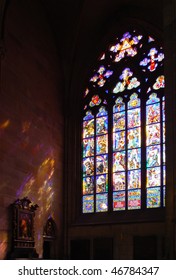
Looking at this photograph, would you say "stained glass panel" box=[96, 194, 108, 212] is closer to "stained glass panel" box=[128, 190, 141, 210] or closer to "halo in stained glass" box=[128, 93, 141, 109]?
"stained glass panel" box=[128, 190, 141, 210]

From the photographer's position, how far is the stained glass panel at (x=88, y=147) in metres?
14.8

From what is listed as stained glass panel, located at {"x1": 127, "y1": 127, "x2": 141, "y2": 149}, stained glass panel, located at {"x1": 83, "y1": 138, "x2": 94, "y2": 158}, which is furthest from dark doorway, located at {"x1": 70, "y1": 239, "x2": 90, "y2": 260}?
stained glass panel, located at {"x1": 127, "y1": 127, "x2": 141, "y2": 149}

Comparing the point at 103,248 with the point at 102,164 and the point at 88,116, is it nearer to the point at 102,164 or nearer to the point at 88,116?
the point at 102,164

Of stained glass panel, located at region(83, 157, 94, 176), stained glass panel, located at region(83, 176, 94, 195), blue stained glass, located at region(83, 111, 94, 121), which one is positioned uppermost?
blue stained glass, located at region(83, 111, 94, 121)

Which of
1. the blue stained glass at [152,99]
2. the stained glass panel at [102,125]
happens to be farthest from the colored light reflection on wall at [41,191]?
the blue stained glass at [152,99]

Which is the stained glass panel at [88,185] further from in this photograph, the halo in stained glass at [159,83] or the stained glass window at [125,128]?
the halo in stained glass at [159,83]

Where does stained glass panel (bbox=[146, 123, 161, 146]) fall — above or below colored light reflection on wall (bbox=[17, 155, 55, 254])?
above

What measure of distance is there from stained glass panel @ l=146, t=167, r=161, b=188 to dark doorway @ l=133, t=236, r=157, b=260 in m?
1.55

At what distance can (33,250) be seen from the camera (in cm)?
1250

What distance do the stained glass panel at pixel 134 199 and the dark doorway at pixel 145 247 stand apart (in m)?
0.97

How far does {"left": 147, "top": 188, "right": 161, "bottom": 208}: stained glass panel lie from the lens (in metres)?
12.9

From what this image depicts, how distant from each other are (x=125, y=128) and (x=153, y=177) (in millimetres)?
1953

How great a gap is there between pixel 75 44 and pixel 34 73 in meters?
2.41

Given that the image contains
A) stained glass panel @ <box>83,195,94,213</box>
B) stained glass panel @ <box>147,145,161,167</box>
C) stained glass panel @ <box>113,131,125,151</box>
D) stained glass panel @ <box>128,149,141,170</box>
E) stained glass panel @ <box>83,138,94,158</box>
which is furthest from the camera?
stained glass panel @ <box>83,138,94,158</box>
